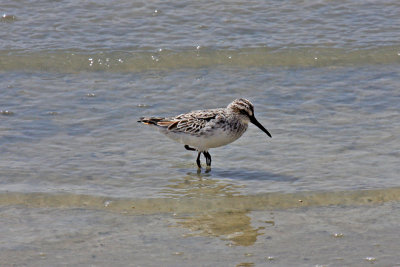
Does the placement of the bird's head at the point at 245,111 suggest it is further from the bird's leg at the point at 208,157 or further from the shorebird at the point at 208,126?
the bird's leg at the point at 208,157

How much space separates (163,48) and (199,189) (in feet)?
18.9

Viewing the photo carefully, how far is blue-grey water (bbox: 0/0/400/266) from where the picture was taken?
24.5 ft

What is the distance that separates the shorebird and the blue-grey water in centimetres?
31

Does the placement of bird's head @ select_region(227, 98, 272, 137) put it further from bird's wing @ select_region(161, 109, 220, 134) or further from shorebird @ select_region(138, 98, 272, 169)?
bird's wing @ select_region(161, 109, 220, 134)

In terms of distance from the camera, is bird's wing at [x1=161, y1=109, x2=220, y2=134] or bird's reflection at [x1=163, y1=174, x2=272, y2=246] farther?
bird's wing at [x1=161, y1=109, x2=220, y2=134]

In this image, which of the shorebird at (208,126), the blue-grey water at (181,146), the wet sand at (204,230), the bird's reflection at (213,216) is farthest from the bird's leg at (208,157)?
the wet sand at (204,230)

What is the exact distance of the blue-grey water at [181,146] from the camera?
7.47 metres

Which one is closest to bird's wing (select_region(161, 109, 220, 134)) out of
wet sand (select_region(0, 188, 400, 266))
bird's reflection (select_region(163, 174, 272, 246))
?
bird's reflection (select_region(163, 174, 272, 246))

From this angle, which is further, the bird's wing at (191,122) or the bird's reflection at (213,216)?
the bird's wing at (191,122)

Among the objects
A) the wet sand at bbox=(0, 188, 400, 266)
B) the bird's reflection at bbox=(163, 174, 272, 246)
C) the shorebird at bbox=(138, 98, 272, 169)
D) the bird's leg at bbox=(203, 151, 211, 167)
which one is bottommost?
the bird's reflection at bbox=(163, 174, 272, 246)

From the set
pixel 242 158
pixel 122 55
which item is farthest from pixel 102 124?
pixel 122 55

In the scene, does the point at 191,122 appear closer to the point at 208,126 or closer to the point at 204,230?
the point at 208,126

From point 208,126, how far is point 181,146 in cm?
84

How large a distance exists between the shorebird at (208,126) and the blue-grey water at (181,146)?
31 cm
